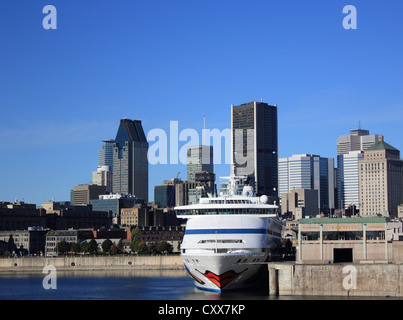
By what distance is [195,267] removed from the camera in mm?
98125

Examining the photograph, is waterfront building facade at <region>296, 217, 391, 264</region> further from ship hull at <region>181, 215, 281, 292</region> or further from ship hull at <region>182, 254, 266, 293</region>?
ship hull at <region>182, 254, 266, 293</region>

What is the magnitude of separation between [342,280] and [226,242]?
1549 cm

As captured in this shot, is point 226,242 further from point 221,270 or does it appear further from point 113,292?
point 113,292

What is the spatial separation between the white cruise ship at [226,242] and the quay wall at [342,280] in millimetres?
6488

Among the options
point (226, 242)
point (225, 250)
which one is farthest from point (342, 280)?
point (226, 242)

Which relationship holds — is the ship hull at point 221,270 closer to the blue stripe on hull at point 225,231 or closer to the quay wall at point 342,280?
the blue stripe on hull at point 225,231

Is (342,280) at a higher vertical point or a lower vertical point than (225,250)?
lower

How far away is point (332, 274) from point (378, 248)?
9.66 metres

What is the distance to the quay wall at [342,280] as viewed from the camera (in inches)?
3504

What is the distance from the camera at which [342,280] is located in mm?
90312
